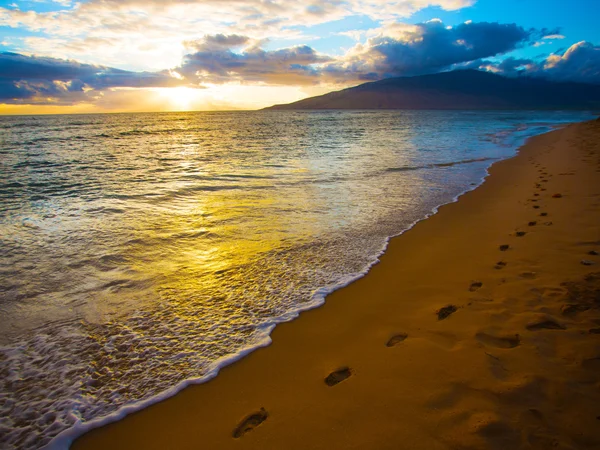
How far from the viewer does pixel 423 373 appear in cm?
266

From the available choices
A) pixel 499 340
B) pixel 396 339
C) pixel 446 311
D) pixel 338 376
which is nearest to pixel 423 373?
pixel 396 339

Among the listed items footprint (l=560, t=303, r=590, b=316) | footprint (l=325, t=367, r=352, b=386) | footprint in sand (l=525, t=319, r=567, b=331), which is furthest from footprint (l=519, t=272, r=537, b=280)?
footprint (l=325, t=367, r=352, b=386)

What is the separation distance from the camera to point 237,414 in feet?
8.05

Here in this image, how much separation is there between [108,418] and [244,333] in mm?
1328

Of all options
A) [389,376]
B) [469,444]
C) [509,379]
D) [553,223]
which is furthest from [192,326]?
[553,223]

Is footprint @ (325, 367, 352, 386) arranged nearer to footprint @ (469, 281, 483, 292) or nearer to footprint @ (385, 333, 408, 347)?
footprint @ (385, 333, 408, 347)

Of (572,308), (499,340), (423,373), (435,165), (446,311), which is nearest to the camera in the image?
(423,373)

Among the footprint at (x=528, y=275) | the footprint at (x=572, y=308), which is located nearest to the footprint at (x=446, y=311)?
the footprint at (x=572, y=308)

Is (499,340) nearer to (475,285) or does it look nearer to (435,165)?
(475,285)

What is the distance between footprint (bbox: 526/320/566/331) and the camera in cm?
303

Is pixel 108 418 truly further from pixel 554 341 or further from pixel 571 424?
pixel 554 341

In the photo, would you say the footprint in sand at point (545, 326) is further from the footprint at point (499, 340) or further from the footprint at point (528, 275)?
the footprint at point (528, 275)

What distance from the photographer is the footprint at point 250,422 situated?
2.29 m

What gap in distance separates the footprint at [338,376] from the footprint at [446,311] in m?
1.29
